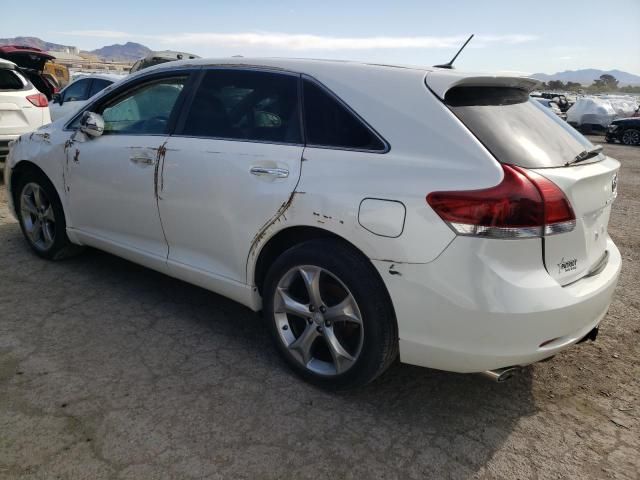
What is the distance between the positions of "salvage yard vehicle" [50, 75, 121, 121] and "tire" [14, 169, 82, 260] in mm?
6610

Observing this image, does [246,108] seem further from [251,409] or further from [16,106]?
[16,106]

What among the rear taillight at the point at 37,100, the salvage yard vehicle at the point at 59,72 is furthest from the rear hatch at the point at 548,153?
the salvage yard vehicle at the point at 59,72

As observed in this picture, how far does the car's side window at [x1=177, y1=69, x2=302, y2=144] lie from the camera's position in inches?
114

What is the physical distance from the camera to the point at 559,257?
232 cm

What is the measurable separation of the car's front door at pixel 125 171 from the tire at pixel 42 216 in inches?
11.8

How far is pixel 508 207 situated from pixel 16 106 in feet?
23.8

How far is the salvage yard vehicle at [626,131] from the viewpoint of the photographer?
18.7 meters

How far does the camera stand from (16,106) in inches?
287

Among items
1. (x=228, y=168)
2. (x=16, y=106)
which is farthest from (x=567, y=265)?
(x=16, y=106)

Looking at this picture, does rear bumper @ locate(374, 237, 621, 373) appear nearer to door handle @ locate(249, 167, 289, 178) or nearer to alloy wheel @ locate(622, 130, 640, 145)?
door handle @ locate(249, 167, 289, 178)

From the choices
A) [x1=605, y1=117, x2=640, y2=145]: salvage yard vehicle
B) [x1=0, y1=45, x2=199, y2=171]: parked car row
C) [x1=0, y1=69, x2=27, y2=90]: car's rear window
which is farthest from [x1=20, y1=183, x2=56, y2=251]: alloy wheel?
[x1=605, y1=117, x2=640, y2=145]: salvage yard vehicle

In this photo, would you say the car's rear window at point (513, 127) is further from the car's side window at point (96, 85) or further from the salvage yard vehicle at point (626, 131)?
the salvage yard vehicle at point (626, 131)

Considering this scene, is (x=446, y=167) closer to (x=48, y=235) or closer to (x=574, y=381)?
(x=574, y=381)

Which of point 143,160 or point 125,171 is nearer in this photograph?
point 143,160
